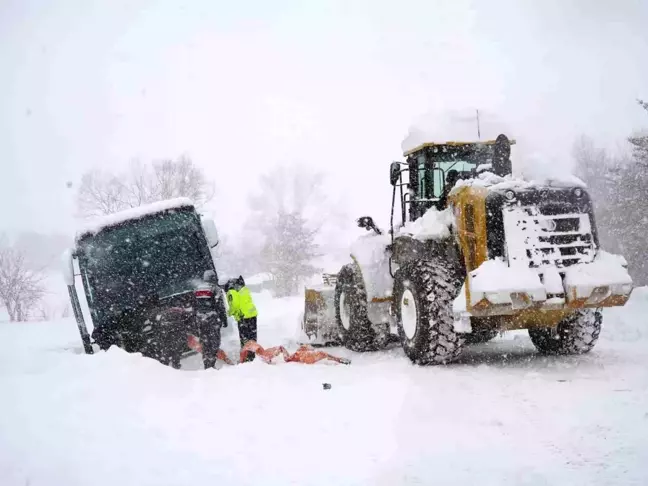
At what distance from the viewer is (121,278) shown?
9172 mm

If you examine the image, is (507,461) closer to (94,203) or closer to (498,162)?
(498,162)

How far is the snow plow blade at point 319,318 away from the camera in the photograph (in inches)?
397

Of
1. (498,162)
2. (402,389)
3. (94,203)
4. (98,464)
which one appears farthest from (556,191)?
(94,203)

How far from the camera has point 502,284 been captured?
5648 millimetres

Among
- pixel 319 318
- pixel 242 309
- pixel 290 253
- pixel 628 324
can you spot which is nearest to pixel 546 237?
pixel 242 309

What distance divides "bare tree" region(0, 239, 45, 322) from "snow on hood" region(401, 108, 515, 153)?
31.6 m

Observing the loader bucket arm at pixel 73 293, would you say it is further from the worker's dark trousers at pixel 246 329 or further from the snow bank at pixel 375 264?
the snow bank at pixel 375 264

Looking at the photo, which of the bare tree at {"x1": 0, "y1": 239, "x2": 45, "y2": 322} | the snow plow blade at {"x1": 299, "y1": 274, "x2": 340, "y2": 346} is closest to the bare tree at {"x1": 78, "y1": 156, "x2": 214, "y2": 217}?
the bare tree at {"x1": 0, "y1": 239, "x2": 45, "y2": 322}

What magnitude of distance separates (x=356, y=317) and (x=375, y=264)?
872 mm

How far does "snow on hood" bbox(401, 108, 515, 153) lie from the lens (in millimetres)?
7988

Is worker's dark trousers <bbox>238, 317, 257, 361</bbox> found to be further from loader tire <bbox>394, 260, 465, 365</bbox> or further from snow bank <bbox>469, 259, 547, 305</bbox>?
snow bank <bbox>469, 259, 547, 305</bbox>

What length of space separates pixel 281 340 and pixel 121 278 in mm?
3489

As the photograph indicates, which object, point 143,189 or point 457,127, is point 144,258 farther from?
point 143,189

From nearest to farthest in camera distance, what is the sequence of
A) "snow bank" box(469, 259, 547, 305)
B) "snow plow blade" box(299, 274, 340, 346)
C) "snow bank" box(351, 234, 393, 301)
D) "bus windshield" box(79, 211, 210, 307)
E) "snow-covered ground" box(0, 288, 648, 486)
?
"snow-covered ground" box(0, 288, 648, 486) → "snow bank" box(469, 259, 547, 305) → "snow bank" box(351, 234, 393, 301) → "bus windshield" box(79, 211, 210, 307) → "snow plow blade" box(299, 274, 340, 346)
